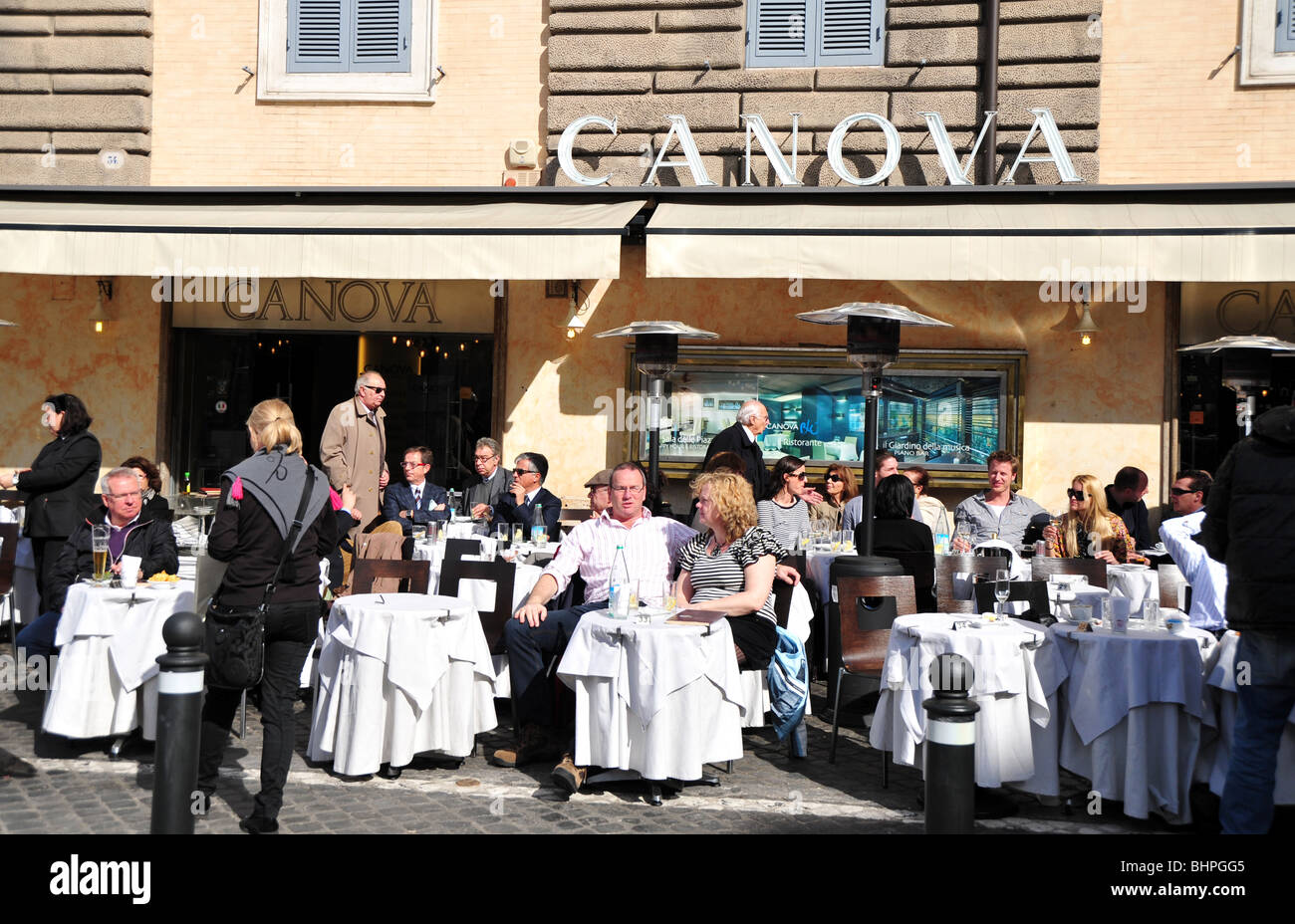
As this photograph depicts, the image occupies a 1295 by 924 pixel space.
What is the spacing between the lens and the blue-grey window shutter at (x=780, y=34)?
477 inches

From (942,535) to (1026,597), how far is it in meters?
2.90

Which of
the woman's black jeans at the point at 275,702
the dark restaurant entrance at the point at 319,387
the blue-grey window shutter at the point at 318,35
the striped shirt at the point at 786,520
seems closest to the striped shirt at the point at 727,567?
the woman's black jeans at the point at 275,702

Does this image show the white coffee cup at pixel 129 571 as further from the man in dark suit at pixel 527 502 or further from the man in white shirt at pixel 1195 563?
the man in white shirt at pixel 1195 563

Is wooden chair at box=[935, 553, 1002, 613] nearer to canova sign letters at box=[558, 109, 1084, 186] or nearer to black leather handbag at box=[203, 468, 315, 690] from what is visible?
black leather handbag at box=[203, 468, 315, 690]

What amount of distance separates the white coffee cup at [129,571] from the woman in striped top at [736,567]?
278cm

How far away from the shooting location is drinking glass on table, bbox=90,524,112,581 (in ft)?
22.4

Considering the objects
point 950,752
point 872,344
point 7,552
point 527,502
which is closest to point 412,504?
point 527,502

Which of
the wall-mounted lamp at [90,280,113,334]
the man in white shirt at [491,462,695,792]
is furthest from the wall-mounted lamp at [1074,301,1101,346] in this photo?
the wall-mounted lamp at [90,280,113,334]

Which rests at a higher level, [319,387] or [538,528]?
[319,387]

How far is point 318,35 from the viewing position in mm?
12844

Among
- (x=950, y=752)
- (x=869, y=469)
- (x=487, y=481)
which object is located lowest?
(x=950, y=752)

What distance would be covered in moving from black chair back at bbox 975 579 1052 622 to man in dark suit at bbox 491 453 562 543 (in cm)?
374

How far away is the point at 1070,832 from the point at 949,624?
1.05m

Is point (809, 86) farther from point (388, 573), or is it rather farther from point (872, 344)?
point (388, 573)
